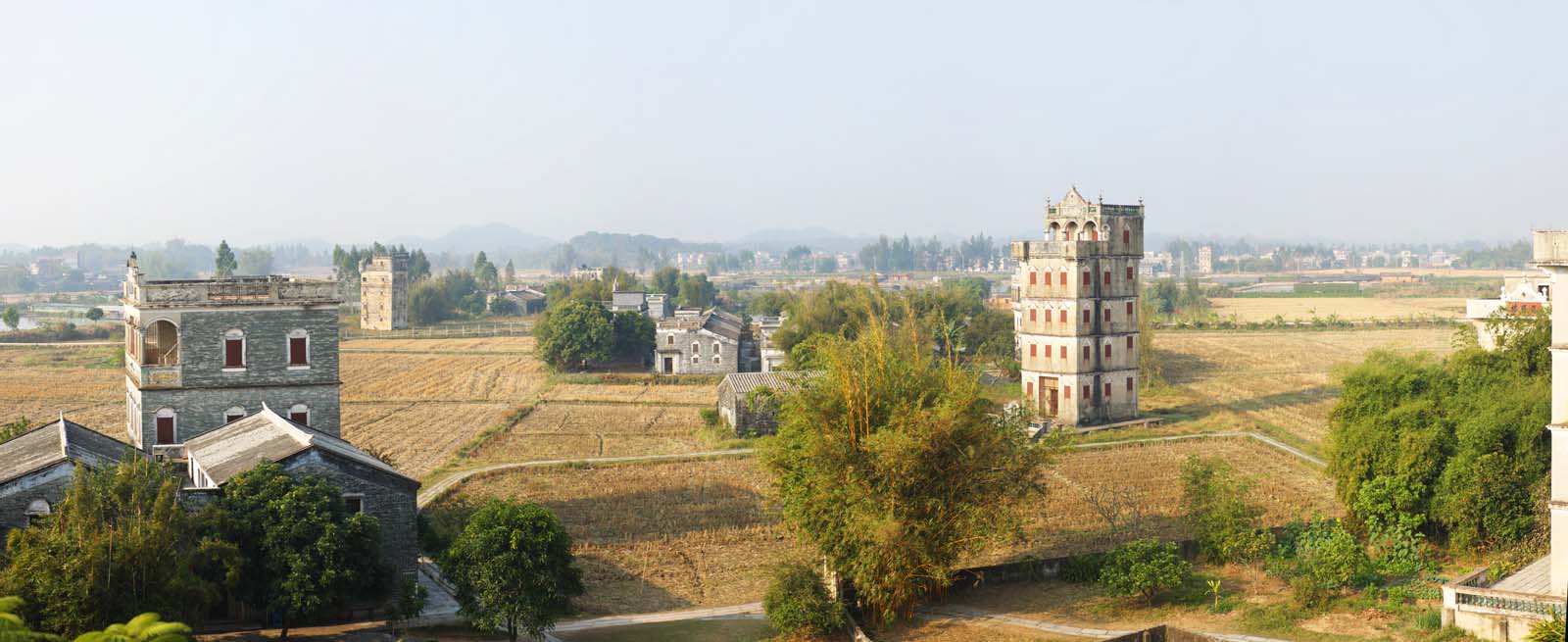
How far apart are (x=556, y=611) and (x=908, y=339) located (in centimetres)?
1617

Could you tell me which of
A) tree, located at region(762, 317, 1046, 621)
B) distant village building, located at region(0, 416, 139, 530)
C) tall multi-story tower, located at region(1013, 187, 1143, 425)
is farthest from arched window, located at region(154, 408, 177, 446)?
tall multi-story tower, located at region(1013, 187, 1143, 425)

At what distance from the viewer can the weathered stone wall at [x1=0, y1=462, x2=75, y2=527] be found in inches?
895

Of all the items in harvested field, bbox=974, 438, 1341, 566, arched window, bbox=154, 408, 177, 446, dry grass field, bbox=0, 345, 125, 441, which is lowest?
harvested field, bbox=974, 438, 1341, 566

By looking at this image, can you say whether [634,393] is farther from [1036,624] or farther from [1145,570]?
[1145,570]

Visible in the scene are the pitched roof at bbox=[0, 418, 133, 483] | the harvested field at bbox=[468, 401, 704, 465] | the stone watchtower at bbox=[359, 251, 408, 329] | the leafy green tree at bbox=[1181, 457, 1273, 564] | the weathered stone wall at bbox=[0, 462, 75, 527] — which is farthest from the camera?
the stone watchtower at bbox=[359, 251, 408, 329]

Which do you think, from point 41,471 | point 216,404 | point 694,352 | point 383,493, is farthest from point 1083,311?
point 41,471

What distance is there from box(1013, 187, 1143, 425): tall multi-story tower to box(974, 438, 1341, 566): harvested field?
4.30 meters

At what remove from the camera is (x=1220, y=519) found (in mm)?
27484

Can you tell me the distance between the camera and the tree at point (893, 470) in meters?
24.3

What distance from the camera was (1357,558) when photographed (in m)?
24.5

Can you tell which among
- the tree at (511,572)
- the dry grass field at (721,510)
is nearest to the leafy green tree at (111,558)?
the tree at (511,572)

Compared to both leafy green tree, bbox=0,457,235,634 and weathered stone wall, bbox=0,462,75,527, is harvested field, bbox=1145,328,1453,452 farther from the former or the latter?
weathered stone wall, bbox=0,462,75,527

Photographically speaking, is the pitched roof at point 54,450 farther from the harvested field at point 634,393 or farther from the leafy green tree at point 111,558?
the harvested field at point 634,393

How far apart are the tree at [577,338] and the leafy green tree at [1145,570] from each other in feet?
151
